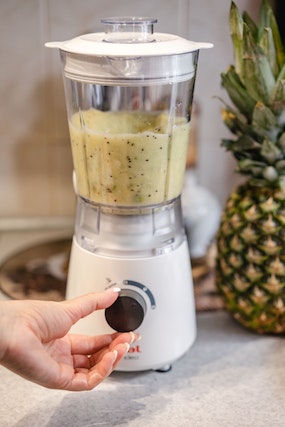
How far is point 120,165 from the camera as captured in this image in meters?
0.70

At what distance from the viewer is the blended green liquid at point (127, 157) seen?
70 cm

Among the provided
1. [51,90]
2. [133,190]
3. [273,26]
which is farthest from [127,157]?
[51,90]

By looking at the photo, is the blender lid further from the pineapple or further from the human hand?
the human hand

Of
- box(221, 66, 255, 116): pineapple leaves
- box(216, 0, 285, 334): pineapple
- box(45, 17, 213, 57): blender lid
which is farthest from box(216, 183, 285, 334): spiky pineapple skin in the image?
box(45, 17, 213, 57): blender lid

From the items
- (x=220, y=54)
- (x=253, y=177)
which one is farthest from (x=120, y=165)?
(x=220, y=54)

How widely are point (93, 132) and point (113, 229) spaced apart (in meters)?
0.12

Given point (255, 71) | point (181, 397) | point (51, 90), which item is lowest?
point (181, 397)

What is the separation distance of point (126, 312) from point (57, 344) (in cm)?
9

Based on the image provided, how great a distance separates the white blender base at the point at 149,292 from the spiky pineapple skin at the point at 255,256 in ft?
0.29

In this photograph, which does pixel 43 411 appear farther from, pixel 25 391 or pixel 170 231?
pixel 170 231

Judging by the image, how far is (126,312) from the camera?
708mm

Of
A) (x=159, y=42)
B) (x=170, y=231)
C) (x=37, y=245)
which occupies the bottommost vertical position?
(x=37, y=245)

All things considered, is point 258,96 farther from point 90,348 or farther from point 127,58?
point 90,348

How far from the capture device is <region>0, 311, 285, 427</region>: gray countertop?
704mm
